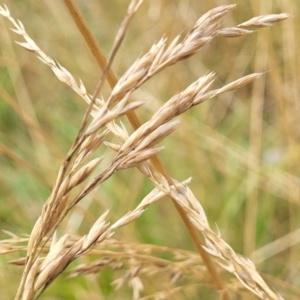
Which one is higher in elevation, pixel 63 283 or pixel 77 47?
pixel 77 47

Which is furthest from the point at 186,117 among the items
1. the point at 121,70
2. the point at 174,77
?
the point at 121,70

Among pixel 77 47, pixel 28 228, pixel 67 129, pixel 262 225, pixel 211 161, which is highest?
pixel 77 47

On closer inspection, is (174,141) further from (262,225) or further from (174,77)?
(262,225)

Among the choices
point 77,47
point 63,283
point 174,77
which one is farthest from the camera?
point 77,47

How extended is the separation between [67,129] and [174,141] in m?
0.39

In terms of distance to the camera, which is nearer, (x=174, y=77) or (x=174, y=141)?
(x=174, y=77)

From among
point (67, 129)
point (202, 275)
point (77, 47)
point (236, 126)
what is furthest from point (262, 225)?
point (77, 47)

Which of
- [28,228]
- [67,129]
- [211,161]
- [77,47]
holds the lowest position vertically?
[211,161]

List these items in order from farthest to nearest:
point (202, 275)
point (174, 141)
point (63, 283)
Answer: point (174, 141), point (63, 283), point (202, 275)

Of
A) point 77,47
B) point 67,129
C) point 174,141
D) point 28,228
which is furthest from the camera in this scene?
point 77,47

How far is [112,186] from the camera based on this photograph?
54.8 inches

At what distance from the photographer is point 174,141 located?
1494mm

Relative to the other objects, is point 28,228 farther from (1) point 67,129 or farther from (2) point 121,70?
(2) point 121,70

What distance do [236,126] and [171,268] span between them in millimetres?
979
